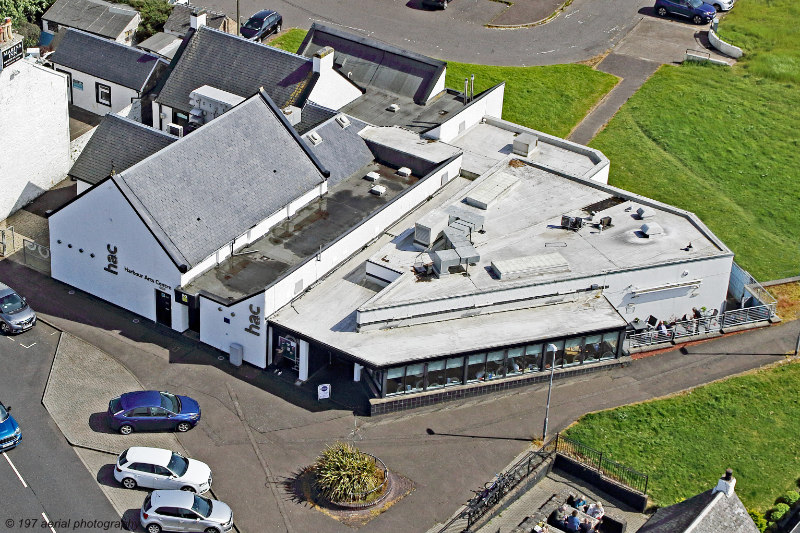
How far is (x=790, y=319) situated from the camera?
238 feet

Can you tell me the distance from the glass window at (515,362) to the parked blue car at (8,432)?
26.4 m

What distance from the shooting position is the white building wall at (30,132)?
244 feet

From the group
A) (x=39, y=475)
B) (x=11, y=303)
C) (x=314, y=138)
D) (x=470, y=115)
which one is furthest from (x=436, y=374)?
(x=470, y=115)

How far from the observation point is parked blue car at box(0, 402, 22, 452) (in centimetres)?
5734

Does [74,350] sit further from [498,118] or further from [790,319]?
[790,319]

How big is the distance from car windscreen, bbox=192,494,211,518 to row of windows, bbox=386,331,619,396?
12477 millimetres

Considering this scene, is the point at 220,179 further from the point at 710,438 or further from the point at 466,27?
the point at 466,27

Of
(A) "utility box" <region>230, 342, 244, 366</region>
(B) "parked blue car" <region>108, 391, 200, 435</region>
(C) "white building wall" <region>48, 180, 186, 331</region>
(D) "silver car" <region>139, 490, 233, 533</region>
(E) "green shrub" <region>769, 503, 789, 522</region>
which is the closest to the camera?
(D) "silver car" <region>139, 490, 233, 533</region>

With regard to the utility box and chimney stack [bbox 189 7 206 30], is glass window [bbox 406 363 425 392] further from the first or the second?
chimney stack [bbox 189 7 206 30]

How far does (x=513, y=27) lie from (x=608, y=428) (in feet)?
177

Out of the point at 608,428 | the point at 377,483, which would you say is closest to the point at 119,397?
the point at 377,483

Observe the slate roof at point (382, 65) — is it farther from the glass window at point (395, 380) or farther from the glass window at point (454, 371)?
the glass window at point (395, 380)

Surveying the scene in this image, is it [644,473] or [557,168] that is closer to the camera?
[644,473]

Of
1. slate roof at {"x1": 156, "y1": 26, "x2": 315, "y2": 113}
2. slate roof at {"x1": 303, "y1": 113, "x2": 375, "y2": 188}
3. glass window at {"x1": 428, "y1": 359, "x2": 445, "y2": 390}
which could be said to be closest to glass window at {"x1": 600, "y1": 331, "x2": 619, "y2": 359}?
glass window at {"x1": 428, "y1": 359, "x2": 445, "y2": 390}
